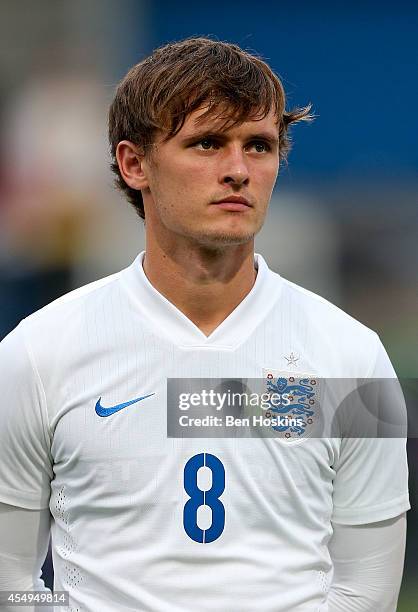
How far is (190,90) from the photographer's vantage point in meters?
2.24

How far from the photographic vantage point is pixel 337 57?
5.79 m

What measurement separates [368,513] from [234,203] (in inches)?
29.2

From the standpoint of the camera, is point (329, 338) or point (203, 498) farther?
point (329, 338)

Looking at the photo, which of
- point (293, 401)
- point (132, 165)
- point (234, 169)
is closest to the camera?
point (234, 169)

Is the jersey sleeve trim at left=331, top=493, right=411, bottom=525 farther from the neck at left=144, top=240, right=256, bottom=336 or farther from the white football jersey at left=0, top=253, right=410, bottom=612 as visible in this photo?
the neck at left=144, top=240, right=256, bottom=336

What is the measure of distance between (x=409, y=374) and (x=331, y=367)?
2047mm

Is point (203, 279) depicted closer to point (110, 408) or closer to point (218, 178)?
point (218, 178)

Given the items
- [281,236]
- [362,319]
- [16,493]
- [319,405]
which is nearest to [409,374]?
[362,319]

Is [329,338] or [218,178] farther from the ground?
[218,178]

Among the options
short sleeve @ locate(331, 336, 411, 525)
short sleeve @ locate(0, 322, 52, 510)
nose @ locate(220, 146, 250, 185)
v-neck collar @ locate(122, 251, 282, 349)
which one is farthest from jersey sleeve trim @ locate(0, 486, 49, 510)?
nose @ locate(220, 146, 250, 185)

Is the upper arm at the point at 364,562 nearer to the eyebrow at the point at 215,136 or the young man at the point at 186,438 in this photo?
the young man at the point at 186,438

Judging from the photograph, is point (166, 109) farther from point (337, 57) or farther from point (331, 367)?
point (337, 57)

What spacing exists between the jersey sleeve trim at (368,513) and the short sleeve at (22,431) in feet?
2.10

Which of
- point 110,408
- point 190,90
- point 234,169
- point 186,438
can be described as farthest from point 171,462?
point 190,90
